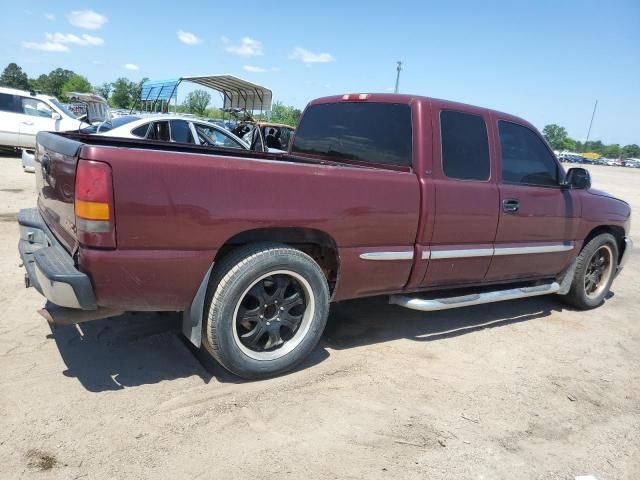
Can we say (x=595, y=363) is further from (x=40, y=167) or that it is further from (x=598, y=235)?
(x=40, y=167)

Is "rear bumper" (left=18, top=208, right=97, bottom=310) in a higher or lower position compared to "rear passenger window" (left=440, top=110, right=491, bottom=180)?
lower

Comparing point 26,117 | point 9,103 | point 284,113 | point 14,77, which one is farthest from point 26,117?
point 14,77

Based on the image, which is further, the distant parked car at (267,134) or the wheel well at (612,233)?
the distant parked car at (267,134)

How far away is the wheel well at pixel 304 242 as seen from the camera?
303 centimetres

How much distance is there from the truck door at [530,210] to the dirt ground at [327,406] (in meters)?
0.71

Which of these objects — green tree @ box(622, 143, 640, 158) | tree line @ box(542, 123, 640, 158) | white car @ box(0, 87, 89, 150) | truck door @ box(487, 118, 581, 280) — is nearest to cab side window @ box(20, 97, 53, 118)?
white car @ box(0, 87, 89, 150)

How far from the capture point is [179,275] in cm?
275

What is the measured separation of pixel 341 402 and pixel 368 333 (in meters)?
1.16

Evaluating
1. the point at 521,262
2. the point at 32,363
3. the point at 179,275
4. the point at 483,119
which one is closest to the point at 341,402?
the point at 179,275

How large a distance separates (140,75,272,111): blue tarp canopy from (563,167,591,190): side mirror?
1187 cm

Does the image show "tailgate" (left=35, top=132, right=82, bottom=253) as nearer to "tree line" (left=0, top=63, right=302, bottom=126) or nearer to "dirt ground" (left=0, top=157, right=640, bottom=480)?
"dirt ground" (left=0, top=157, right=640, bottom=480)

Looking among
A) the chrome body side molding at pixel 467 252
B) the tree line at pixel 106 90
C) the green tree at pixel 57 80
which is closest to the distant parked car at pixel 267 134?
the chrome body side molding at pixel 467 252

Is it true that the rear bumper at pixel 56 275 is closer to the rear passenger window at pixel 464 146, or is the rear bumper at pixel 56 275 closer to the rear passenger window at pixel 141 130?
the rear passenger window at pixel 464 146

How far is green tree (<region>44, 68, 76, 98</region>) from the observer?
81.9m
